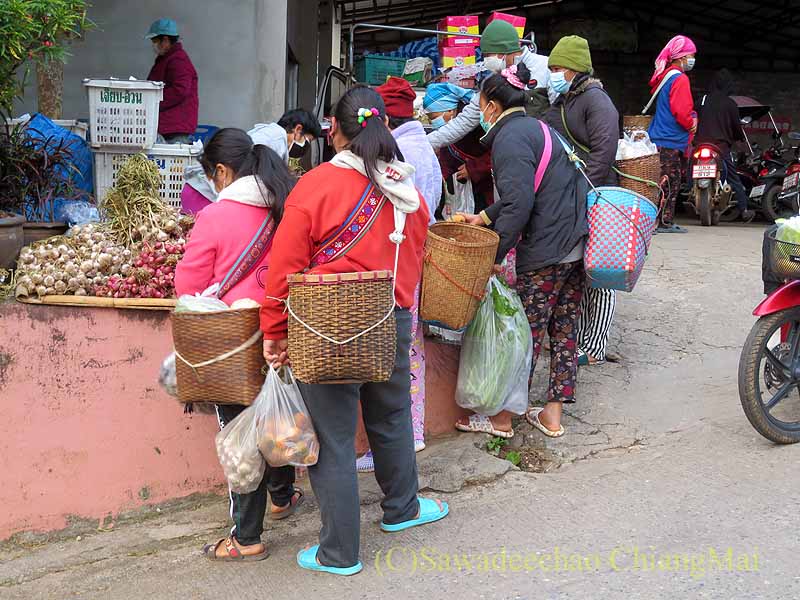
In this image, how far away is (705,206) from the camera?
1051cm

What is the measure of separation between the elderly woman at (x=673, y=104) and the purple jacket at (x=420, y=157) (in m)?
5.03

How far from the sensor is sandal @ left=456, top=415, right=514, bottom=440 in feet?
15.2

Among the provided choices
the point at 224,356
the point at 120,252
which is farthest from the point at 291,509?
the point at 120,252

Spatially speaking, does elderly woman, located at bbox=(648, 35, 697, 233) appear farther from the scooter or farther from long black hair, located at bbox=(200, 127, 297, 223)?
long black hair, located at bbox=(200, 127, 297, 223)

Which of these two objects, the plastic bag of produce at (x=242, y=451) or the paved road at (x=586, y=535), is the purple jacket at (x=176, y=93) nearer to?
the paved road at (x=586, y=535)

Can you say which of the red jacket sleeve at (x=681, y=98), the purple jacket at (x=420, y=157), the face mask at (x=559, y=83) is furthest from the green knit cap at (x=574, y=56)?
the red jacket sleeve at (x=681, y=98)

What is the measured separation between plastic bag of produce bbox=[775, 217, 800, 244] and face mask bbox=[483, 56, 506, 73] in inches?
81.6

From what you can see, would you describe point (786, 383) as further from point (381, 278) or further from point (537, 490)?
point (381, 278)

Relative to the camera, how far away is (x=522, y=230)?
4.28 metres

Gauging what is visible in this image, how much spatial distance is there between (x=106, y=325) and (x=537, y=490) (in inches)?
Answer: 90.5

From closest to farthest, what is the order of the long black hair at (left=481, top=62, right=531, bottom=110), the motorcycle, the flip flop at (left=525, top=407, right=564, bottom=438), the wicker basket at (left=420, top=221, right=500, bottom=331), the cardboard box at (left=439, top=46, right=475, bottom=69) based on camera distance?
1. the wicker basket at (left=420, top=221, right=500, bottom=331)
2. the long black hair at (left=481, top=62, right=531, bottom=110)
3. the flip flop at (left=525, top=407, right=564, bottom=438)
4. the cardboard box at (left=439, top=46, right=475, bottom=69)
5. the motorcycle

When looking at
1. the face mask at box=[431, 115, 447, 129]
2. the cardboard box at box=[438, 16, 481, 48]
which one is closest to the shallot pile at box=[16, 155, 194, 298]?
the face mask at box=[431, 115, 447, 129]

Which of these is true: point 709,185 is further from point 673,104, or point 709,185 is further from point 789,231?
point 789,231

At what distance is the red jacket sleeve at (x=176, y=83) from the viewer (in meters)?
6.70
